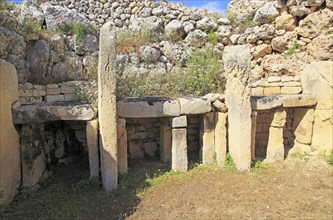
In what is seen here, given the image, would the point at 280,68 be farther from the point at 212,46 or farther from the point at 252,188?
the point at 252,188

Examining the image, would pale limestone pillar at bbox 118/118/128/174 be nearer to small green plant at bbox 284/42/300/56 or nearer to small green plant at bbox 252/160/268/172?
small green plant at bbox 252/160/268/172

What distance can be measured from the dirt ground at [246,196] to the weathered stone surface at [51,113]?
78.3 inches

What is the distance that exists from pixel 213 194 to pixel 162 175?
1.22m

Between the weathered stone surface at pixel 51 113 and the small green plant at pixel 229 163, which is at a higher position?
the weathered stone surface at pixel 51 113

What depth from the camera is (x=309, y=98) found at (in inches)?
256

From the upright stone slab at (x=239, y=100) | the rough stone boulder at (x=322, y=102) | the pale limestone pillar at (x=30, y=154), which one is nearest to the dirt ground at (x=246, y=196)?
the upright stone slab at (x=239, y=100)

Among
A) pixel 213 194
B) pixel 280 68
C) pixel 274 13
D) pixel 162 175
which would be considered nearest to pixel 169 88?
pixel 162 175

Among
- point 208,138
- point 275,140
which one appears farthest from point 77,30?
point 275,140

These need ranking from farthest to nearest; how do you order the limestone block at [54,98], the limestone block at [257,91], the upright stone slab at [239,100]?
the limestone block at [257,91], the limestone block at [54,98], the upright stone slab at [239,100]

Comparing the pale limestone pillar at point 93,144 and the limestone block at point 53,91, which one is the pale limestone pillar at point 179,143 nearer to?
the pale limestone pillar at point 93,144

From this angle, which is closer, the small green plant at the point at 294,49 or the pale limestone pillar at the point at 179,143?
the pale limestone pillar at the point at 179,143

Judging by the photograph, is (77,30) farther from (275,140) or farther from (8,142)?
(275,140)

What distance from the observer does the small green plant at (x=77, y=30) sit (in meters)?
8.38

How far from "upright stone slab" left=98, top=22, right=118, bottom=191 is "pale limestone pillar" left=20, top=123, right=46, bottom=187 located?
138 centimetres
